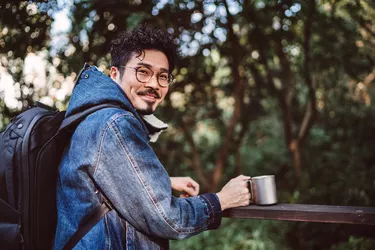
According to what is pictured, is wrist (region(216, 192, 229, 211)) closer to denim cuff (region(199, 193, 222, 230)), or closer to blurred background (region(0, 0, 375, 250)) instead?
denim cuff (region(199, 193, 222, 230))

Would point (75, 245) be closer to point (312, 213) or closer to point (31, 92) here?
point (312, 213)

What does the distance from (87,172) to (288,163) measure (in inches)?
251

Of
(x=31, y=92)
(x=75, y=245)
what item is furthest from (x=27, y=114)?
(x=31, y=92)

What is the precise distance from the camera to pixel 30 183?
1270 millimetres

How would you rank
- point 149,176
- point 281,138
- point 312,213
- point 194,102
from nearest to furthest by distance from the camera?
1. point 149,176
2. point 312,213
3. point 194,102
4. point 281,138

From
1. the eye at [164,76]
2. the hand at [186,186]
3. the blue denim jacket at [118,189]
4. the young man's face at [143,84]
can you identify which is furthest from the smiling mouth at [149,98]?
the hand at [186,186]

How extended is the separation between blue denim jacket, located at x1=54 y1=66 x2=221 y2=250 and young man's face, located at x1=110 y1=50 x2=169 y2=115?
0.66 feet

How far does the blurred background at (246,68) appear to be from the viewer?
2.58 m

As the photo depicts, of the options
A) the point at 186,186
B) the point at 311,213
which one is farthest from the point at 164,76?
the point at 311,213

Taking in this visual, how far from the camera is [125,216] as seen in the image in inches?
49.8

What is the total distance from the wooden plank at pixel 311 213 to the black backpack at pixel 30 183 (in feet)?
2.05

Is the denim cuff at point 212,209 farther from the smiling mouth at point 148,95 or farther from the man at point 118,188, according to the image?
the smiling mouth at point 148,95

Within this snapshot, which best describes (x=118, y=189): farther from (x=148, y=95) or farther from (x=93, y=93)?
(x=148, y=95)

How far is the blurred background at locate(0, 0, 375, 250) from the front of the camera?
258 centimetres
